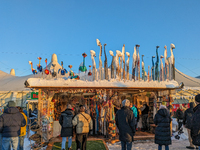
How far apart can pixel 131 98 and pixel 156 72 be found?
3825 mm

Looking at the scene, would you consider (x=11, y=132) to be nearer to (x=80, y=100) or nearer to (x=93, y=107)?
(x=93, y=107)

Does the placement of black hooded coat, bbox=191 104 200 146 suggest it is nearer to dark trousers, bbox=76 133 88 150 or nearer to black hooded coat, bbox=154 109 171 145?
black hooded coat, bbox=154 109 171 145

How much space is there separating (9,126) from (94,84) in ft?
11.8

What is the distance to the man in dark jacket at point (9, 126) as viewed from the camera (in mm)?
3928

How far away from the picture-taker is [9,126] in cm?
394

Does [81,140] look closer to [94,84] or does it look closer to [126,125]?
[126,125]

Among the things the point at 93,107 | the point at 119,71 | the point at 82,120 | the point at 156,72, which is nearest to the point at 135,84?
the point at 119,71

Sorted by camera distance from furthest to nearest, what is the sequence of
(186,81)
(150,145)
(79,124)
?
(186,81) → (150,145) → (79,124)

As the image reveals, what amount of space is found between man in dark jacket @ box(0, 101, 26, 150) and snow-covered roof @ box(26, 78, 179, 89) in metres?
2.45

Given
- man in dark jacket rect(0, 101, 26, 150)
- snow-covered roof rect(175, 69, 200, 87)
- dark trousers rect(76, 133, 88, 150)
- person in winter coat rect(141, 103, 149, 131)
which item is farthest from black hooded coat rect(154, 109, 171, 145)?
snow-covered roof rect(175, 69, 200, 87)

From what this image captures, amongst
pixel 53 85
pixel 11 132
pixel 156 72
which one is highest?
pixel 156 72

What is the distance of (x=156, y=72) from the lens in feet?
26.0

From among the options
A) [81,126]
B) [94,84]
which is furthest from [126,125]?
[94,84]

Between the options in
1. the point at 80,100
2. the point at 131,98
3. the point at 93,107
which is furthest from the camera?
the point at 131,98
